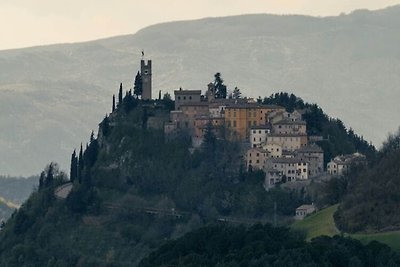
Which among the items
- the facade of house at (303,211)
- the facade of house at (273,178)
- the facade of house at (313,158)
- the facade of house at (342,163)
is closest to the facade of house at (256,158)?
the facade of house at (273,178)

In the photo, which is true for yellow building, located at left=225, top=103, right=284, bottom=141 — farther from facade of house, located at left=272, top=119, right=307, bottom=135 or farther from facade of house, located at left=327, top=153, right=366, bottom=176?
facade of house, located at left=327, top=153, right=366, bottom=176

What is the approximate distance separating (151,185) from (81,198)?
7.10 meters

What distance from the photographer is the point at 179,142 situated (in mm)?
182125

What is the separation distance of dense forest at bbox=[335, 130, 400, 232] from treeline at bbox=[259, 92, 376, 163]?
859 inches

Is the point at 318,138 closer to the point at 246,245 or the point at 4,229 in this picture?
the point at 4,229

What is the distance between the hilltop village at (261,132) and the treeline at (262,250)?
88.2ft

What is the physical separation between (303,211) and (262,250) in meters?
29.3

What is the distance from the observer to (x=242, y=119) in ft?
599

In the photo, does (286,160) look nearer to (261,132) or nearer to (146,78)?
(261,132)

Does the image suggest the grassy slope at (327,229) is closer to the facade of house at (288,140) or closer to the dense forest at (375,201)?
the dense forest at (375,201)

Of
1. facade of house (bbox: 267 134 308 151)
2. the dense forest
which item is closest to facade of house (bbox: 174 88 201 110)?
facade of house (bbox: 267 134 308 151)

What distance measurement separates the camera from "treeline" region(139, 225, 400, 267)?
13150 centimetres

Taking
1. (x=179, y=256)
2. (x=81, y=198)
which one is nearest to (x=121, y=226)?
(x=81, y=198)

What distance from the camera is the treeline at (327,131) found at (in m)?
182
